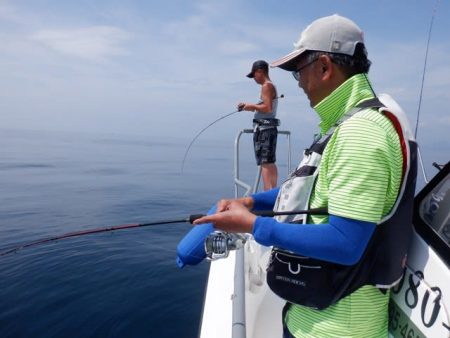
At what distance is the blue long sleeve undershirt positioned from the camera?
3.85ft

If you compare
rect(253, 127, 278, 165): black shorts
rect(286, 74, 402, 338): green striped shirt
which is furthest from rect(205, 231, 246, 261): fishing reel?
rect(253, 127, 278, 165): black shorts

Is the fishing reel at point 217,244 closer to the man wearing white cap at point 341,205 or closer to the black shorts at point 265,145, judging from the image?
the man wearing white cap at point 341,205

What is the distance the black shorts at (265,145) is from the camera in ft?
18.4

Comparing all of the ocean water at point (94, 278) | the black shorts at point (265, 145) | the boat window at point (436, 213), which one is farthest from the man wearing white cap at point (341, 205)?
the black shorts at point (265, 145)

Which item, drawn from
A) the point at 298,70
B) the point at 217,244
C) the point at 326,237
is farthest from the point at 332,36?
the point at 217,244

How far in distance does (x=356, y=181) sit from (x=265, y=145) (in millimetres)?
4517

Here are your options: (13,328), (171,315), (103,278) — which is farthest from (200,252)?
(103,278)

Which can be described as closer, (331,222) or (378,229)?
(331,222)

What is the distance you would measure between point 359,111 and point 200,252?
4.23ft

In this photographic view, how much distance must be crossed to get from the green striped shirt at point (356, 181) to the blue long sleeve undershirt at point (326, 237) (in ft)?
0.15

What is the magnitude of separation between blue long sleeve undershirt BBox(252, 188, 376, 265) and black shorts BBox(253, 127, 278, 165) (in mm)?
4310

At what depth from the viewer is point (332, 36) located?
1.39m

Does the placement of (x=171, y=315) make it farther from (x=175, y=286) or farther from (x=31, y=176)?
(x=31, y=176)

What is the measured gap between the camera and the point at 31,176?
61.2 feet
